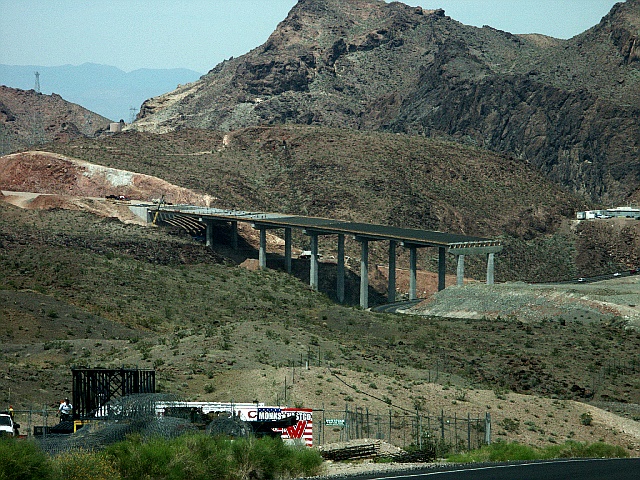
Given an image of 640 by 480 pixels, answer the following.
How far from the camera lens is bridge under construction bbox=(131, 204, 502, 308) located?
100688 millimetres

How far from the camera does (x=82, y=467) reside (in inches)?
1074

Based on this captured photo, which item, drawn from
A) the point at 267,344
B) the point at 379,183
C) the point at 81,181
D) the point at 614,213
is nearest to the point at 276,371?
the point at 267,344

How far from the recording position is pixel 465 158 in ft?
526

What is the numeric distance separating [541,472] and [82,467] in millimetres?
10740

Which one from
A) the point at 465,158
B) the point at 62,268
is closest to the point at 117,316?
the point at 62,268

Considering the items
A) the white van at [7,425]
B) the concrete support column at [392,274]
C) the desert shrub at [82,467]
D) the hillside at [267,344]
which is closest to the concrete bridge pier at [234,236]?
the hillside at [267,344]

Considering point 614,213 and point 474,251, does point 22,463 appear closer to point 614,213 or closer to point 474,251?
point 474,251

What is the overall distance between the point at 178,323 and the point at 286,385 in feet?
106

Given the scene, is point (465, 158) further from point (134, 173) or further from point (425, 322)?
point (425, 322)

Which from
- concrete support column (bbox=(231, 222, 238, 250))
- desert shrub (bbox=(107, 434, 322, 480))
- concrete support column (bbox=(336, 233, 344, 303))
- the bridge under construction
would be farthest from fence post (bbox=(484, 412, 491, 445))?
concrete support column (bbox=(231, 222, 238, 250))

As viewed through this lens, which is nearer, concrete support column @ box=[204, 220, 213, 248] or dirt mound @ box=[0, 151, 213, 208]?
concrete support column @ box=[204, 220, 213, 248]

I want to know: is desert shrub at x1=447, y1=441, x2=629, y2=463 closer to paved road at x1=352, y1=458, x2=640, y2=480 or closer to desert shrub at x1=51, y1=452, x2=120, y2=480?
paved road at x1=352, y1=458, x2=640, y2=480

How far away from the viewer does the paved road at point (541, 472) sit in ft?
94.1

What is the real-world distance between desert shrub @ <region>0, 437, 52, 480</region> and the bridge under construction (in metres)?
71.6
